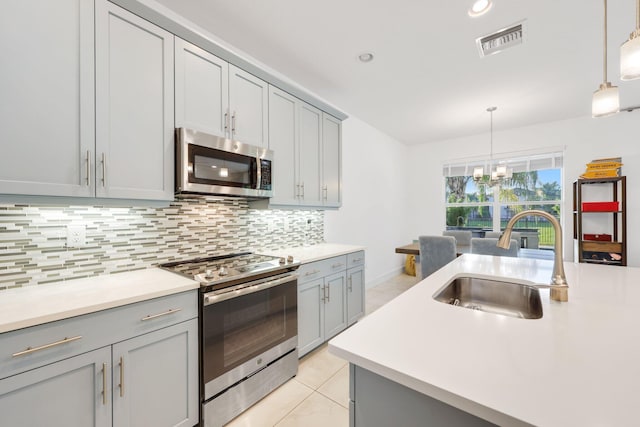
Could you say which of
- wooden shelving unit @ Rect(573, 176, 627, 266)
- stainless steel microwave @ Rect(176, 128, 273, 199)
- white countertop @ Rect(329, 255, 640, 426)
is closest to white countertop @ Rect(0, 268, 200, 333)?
stainless steel microwave @ Rect(176, 128, 273, 199)

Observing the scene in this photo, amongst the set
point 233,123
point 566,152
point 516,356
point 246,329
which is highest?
point 566,152

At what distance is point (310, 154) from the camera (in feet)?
8.93

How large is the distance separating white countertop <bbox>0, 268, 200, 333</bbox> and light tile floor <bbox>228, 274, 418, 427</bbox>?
3.20ft

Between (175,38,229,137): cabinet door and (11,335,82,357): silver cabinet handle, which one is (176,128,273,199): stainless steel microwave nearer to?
(175,38,229,137): cabinet door

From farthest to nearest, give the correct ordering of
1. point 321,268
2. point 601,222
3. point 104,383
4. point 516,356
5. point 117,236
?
point 601,222, point 321,268, point 117,236, point 104,383, point 516,356

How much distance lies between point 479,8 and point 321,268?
7.66 feet

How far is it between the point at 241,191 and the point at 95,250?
945 millimetres

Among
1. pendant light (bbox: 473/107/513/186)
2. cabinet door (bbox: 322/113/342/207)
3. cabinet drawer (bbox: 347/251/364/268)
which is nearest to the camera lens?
cabinet drawer (bbox: 347/251/364/268)

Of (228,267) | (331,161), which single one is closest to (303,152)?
(331,161)

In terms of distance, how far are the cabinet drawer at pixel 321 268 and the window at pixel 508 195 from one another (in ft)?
9.72

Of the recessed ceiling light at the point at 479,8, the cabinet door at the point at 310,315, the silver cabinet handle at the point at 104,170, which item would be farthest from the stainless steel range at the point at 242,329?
the recessed ceiling light at the point at 479,8

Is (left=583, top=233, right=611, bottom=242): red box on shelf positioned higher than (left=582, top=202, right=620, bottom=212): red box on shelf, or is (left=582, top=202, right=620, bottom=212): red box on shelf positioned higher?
(left=582, top=202, right=620, bottom=212): red box on shelf

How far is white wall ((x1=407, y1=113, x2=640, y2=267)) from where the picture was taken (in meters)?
3.86

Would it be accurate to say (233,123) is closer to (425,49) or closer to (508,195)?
(425,49)
